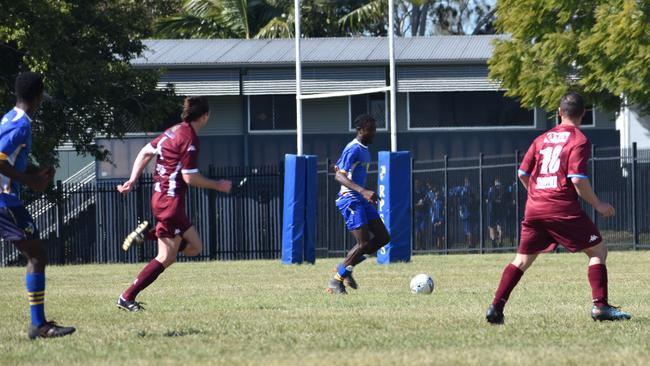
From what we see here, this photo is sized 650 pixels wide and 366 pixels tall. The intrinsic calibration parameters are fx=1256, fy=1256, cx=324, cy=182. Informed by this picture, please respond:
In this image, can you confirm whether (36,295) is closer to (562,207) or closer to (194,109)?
(194,109)

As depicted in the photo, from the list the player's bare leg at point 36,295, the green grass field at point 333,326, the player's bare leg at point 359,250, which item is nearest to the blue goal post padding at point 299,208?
the green grass field at point 333,326

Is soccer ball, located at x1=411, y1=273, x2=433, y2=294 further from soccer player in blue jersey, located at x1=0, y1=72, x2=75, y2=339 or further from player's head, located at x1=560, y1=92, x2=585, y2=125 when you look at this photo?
soccer player in blue jersey, located at x1=0, y1=72, x2=75, y2=339

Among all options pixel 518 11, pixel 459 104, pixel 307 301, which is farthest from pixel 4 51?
pixel 307 301

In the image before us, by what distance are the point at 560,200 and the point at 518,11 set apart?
62.4ft

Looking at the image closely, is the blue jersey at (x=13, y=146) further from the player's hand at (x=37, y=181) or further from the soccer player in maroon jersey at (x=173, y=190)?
the soccer player in maroon jersey at (x=173, y=190)

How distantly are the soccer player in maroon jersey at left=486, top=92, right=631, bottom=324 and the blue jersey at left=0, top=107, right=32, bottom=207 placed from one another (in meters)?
3.61

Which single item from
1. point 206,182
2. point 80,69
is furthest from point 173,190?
point 80,69

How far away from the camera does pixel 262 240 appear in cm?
2942

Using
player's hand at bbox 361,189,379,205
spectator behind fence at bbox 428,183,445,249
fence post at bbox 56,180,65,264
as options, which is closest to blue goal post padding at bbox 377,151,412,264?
spectator behind fence at bbox 428,183,445,249

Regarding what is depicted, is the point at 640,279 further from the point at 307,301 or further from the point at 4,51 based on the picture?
the point at 4,51

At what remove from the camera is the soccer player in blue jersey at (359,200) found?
1414 cm

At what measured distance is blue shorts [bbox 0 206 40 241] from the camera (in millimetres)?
8907

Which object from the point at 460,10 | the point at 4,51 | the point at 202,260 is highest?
the point at 460,10

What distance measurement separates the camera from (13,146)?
8.80 meters
